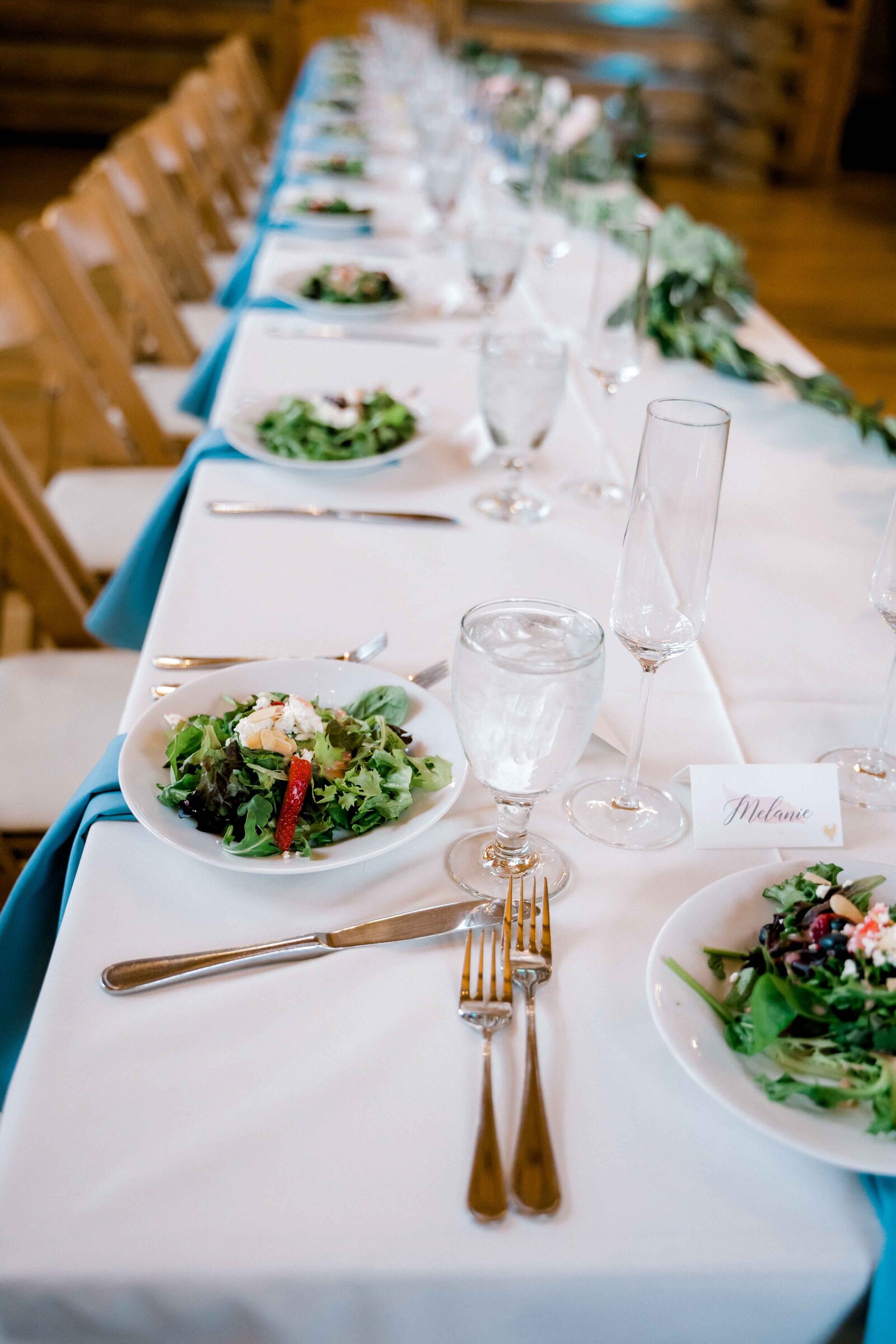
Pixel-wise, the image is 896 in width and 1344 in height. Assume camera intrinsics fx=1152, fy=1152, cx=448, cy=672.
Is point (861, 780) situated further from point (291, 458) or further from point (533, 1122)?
point (291, 458)

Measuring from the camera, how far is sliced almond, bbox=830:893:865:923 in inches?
25.6

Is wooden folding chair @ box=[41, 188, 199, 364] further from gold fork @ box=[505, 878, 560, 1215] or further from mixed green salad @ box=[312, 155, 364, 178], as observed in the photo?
gold fork @ box=[505, 878, 560, 1215]

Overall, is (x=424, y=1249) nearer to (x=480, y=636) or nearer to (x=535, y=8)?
(x=480, y=636)

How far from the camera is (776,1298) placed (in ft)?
1.82

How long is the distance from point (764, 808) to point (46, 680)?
3.35 ft

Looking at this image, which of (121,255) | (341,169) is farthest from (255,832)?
(341,169)

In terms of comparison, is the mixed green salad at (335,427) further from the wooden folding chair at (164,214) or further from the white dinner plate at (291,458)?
the wooden folding chair at (164,214)

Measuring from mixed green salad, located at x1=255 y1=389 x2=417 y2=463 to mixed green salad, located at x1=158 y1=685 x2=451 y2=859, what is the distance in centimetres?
59

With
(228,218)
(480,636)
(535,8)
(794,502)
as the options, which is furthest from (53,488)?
(535,8)

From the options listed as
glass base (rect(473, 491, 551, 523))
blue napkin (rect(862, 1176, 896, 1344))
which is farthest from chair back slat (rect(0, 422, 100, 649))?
blue napkin (rect(862, 1176, 896, 1344))

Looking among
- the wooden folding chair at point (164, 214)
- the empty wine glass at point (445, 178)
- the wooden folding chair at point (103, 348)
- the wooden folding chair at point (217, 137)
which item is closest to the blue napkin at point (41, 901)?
the wooden folding chair at point (103, 348)

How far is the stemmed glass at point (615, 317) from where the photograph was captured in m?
1.29

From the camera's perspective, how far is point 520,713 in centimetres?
67

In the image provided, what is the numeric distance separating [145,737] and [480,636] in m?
0.26
